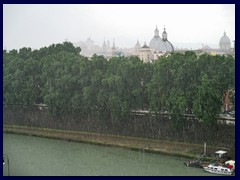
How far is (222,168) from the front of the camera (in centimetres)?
993

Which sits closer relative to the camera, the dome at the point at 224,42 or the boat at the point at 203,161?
the boat at the point at 203,161

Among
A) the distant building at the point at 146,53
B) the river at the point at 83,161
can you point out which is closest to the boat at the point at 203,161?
the river at the point at 83,161

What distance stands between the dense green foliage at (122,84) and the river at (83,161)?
4.97ft

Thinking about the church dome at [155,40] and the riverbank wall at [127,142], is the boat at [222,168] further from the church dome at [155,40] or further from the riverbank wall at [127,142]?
the church dome at [155,40]

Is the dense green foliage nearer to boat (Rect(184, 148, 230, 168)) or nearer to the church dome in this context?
boat (Rect(184, 148, 230, 168))

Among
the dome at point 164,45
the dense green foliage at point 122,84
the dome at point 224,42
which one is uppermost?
the dome at point 224,42

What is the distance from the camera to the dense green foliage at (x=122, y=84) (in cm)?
1204

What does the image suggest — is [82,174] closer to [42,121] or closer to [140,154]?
[140,154]

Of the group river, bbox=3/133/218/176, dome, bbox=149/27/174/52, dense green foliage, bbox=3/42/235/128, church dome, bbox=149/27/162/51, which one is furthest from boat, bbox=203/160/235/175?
church dome, bbox=149/27/162/51

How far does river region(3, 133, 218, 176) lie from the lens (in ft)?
32.3

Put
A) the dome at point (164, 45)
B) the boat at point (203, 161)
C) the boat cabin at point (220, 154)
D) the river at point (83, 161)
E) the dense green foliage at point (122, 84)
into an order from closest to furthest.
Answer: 1. the river at point (83, 161)
2. the boat at point (203, 161)
3. the boat cabin at point (220, 154)
4. the dense green foliage at point (122, 84)
5. the dome at point (164, 45)

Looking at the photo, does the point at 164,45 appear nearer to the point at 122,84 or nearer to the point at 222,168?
the point at 122,84

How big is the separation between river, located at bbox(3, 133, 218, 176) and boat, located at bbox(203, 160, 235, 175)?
0.16m
